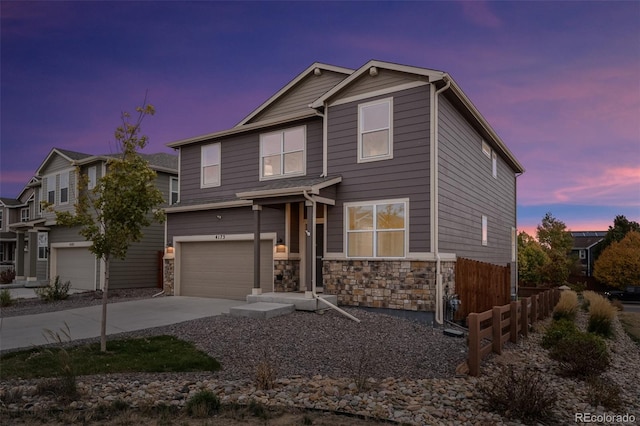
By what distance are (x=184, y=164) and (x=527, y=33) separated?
12.9m

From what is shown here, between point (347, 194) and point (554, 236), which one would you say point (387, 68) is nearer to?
point (347, 194)

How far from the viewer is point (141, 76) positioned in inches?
674

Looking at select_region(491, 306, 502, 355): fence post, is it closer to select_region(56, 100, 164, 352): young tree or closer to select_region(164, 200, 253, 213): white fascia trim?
select_region(56, 100, 164, 352): young tree

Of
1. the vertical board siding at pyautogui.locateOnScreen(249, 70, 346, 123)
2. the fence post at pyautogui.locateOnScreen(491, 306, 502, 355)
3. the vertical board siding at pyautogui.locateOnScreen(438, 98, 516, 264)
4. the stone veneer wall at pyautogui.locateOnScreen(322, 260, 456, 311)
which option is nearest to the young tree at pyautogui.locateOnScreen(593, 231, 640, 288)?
the vertical board siding at pyautogui.locateOnScreen(438, 98, 516, 264)

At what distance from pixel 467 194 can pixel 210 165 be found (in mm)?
9274

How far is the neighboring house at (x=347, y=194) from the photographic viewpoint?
11.0 m

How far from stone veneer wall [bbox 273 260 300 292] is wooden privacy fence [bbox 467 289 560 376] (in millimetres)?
5742

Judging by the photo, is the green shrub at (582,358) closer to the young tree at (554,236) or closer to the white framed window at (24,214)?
the young tree at (554,236)

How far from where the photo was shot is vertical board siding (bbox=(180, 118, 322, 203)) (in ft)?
44.5

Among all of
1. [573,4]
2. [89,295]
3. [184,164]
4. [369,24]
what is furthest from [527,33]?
[89,295]

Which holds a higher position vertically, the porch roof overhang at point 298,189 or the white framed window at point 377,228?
the porch roof overhang at point 298,189

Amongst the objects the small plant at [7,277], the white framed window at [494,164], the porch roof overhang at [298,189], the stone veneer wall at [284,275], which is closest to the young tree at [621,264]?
the white framed window at [494,164]

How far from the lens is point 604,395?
579 centimetres

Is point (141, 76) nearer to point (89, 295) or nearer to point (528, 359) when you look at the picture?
point (89, 295)
